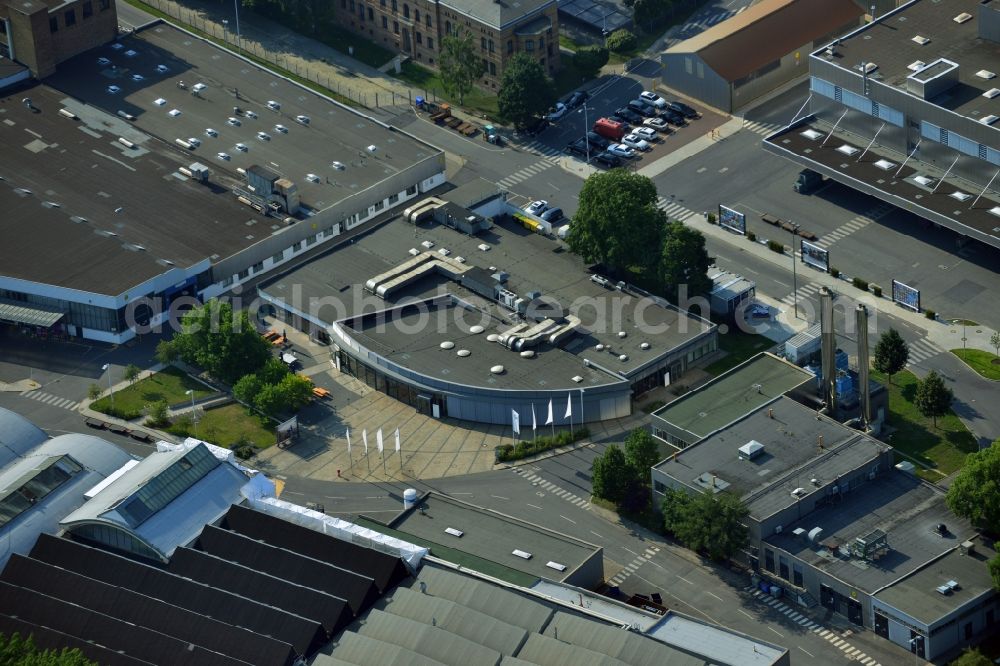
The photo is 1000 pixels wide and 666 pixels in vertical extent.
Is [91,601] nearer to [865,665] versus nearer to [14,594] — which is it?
[14,594]

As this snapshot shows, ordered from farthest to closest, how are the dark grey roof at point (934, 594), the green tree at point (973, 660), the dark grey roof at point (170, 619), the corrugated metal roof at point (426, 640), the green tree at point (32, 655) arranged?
the dark grey roof at point (934, 594) < the dark grey roof at point (170, 619) < the green tree at point (973, 660) < the corrugated metal roof at point (426, 640) < the green tree at point (32, 655)

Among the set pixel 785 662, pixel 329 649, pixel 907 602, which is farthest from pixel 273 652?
pixel 907 602

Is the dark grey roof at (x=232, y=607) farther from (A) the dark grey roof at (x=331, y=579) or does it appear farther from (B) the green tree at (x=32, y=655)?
(B) the green tree at (x=32, y=655)

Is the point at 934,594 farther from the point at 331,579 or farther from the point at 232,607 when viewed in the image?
the point at 232,607

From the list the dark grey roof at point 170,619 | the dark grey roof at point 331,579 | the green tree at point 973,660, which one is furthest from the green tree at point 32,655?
the green tree at point 973,660

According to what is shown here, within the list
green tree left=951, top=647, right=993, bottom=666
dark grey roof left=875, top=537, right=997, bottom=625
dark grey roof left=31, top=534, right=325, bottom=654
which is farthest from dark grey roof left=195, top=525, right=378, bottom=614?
green tree left=951, top=647, right=993, bottom=666

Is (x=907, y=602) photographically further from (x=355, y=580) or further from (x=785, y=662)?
(x=355, y=580)
